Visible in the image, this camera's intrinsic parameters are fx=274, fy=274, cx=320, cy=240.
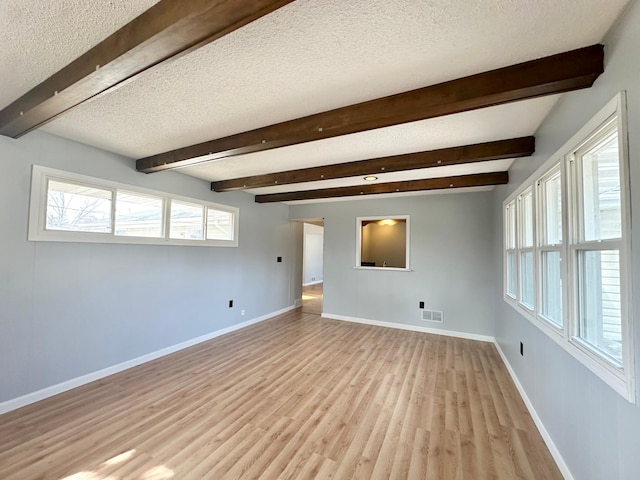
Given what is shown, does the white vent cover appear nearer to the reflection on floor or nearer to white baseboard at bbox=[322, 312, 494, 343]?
white baseboard at bbox=[322, 312, 494, 343]

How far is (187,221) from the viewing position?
4020 millimetres

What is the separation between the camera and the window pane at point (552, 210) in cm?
207

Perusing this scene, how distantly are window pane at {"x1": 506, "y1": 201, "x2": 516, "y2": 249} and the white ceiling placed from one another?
1.17 metres

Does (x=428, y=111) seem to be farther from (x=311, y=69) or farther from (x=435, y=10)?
(x=311, y=69)

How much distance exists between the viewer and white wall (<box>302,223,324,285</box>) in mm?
10992

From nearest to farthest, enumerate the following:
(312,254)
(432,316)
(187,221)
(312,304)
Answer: (187,221) < (432,316) < (312,304) < (312,254)

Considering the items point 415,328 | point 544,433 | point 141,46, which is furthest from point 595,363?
point 415,328

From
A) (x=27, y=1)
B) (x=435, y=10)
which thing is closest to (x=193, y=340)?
(x=27, y=1)

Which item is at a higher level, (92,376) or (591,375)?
(591,375)

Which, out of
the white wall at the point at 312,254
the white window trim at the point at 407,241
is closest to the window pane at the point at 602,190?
the white window trim at the point at 407,241

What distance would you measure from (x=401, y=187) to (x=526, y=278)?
1.96 m

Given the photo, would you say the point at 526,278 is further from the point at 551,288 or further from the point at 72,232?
the point at 72,232

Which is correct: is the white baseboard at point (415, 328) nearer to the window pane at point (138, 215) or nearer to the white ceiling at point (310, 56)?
the white ceiling at point (310, 56)

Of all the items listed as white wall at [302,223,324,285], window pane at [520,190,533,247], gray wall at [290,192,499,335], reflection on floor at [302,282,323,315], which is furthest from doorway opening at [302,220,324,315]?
window pane at [520,190,533,247]
